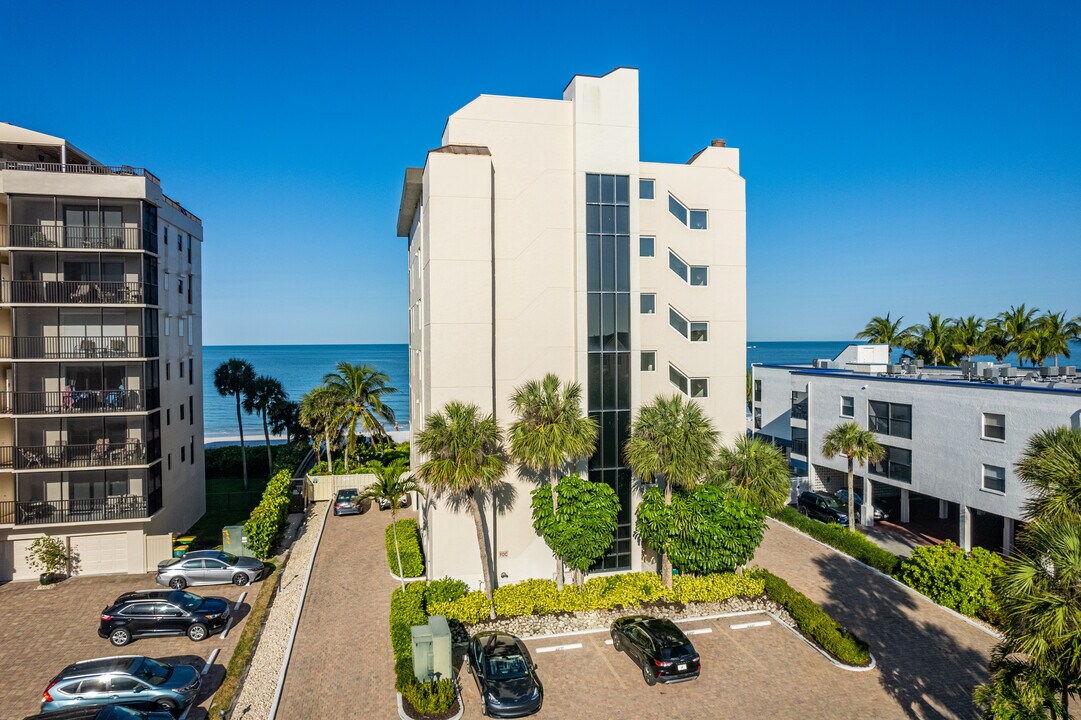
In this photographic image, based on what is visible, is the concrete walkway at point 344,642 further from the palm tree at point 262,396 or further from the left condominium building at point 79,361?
the palm tree at point 262,396

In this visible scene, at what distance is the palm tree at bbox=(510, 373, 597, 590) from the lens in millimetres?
21219

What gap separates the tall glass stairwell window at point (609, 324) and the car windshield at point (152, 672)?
15.1 metres

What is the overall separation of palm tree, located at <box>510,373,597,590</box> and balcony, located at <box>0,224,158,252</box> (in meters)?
18.5

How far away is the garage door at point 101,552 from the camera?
25766mm

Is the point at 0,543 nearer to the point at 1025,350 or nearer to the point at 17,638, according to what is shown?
the point at 17,638

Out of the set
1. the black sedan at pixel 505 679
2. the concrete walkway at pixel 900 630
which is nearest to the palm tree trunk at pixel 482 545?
the black sedan at pixel 505 679

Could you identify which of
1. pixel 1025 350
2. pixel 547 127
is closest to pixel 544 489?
pixel 547 127

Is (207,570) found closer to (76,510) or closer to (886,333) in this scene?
(76,510)

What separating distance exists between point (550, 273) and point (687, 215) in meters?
7.27

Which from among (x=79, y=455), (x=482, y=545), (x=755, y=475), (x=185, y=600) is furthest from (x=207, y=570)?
(x=755, y=475)

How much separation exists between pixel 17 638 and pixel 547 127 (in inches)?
1029

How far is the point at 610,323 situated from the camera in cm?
2458

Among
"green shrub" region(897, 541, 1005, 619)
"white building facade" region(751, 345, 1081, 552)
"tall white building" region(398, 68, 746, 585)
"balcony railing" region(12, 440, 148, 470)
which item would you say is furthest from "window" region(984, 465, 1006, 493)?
"balcony railing" region(12, 440, 148, 470)

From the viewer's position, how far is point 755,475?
2339 centimetres
